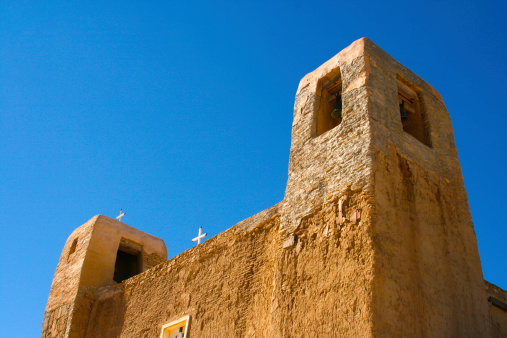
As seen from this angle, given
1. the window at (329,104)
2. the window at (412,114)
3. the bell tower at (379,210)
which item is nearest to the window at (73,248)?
the bell tower at (379,210)

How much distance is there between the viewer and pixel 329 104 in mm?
8000

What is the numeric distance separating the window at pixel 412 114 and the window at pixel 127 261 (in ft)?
20.3

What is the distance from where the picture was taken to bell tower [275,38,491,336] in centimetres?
548

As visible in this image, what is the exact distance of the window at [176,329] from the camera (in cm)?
771

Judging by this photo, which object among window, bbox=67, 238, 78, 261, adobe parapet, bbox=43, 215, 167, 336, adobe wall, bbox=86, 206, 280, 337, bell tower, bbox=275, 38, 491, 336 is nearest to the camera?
bell tower, bbox=275, 38, 491, 336

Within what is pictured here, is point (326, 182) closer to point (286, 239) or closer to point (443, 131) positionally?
point (286, 239)

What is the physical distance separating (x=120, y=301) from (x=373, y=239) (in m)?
5.33

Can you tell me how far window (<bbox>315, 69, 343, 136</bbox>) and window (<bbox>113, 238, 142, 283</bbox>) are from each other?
5487mm

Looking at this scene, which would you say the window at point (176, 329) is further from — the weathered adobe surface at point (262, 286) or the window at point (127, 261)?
the window at point (127, 261)

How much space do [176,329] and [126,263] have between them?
4177 mm

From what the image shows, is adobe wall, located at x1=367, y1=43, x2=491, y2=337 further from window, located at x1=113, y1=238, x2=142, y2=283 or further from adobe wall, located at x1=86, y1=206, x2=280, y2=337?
window, located at x1=113, y1=238, x2=142, y2=283

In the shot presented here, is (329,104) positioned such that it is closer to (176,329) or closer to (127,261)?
(176,329)

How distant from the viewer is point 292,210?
6.75 metres

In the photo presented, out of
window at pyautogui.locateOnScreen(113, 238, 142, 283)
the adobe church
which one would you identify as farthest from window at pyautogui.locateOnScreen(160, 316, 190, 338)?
window at pyautogui.locateOnScreen(113, 238, 142, 283)
